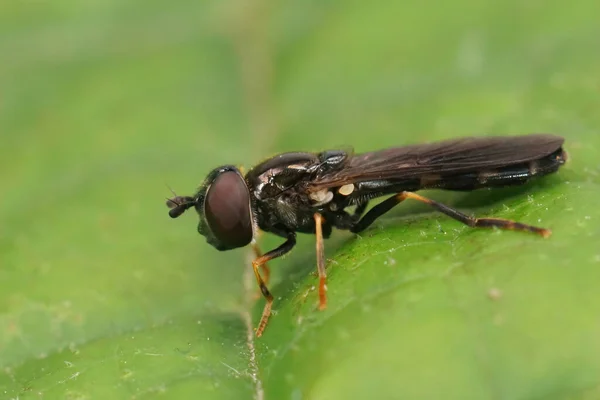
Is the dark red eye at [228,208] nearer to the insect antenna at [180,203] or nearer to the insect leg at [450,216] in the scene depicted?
the insect antenna at [180,203]

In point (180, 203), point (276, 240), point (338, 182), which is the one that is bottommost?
point (276, 240)

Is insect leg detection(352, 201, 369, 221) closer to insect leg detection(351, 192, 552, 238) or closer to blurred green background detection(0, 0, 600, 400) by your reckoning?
insect leg detection(351, 192, 552, 238)

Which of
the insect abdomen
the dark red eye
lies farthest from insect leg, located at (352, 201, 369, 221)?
the dark red eye

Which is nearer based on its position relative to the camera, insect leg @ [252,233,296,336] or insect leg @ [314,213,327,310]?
insect leg @ [314,213,327,310]

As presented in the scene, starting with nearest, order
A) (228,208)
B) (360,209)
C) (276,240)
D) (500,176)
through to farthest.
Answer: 1. (228,208)
2. (500,176)
3. (360,209)
4. (276,240)

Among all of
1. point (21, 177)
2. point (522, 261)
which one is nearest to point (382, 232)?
point (522, 261)

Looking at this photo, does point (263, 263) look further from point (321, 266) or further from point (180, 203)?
point (321, 266)

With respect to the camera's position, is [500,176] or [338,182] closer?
[500,176]

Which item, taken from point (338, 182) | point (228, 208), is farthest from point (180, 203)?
point (338, 182)

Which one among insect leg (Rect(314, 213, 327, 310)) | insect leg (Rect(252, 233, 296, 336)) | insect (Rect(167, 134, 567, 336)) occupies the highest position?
insect (Rect(167, 134, 567, 336))
